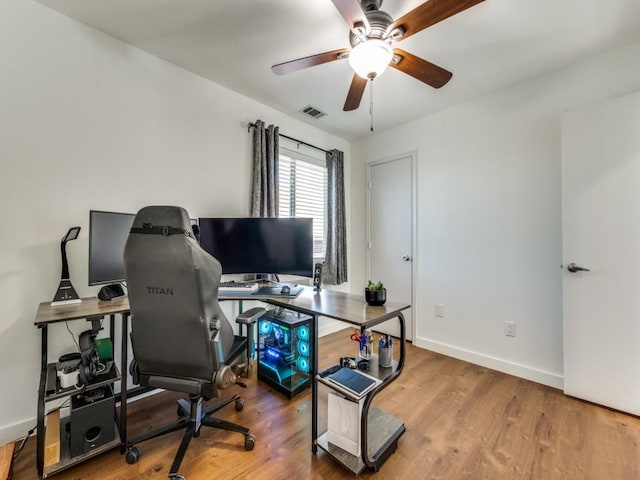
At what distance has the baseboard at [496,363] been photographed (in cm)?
232

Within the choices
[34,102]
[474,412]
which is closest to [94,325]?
[34,102]

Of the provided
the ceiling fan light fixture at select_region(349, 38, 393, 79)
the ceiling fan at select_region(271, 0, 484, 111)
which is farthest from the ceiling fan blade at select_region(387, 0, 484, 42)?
the ceiling fan light fixture at select_region(349, 38, 393, 79)

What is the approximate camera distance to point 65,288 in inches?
66.7

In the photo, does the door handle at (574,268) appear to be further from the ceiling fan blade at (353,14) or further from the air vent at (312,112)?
the air vent at (312,112)

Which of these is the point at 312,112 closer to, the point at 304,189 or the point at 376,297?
the point at 304,189

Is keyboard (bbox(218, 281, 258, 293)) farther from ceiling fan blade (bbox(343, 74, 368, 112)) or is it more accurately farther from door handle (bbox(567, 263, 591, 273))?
door handle (bbox(567, 263, 591, 273))

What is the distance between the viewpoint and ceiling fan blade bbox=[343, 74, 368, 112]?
186 centimetres

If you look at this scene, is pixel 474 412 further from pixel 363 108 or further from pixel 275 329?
pixel 363 108

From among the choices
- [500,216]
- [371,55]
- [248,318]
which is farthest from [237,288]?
[500,216]

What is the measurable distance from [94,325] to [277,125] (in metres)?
2.45

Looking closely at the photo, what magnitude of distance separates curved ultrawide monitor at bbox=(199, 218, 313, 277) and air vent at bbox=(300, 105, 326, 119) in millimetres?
1493

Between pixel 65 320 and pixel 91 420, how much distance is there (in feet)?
1.99

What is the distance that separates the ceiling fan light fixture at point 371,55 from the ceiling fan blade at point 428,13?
11 cm

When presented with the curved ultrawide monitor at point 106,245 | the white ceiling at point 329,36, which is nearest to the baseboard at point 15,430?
the curved ultrawide monitor at point 106,245
